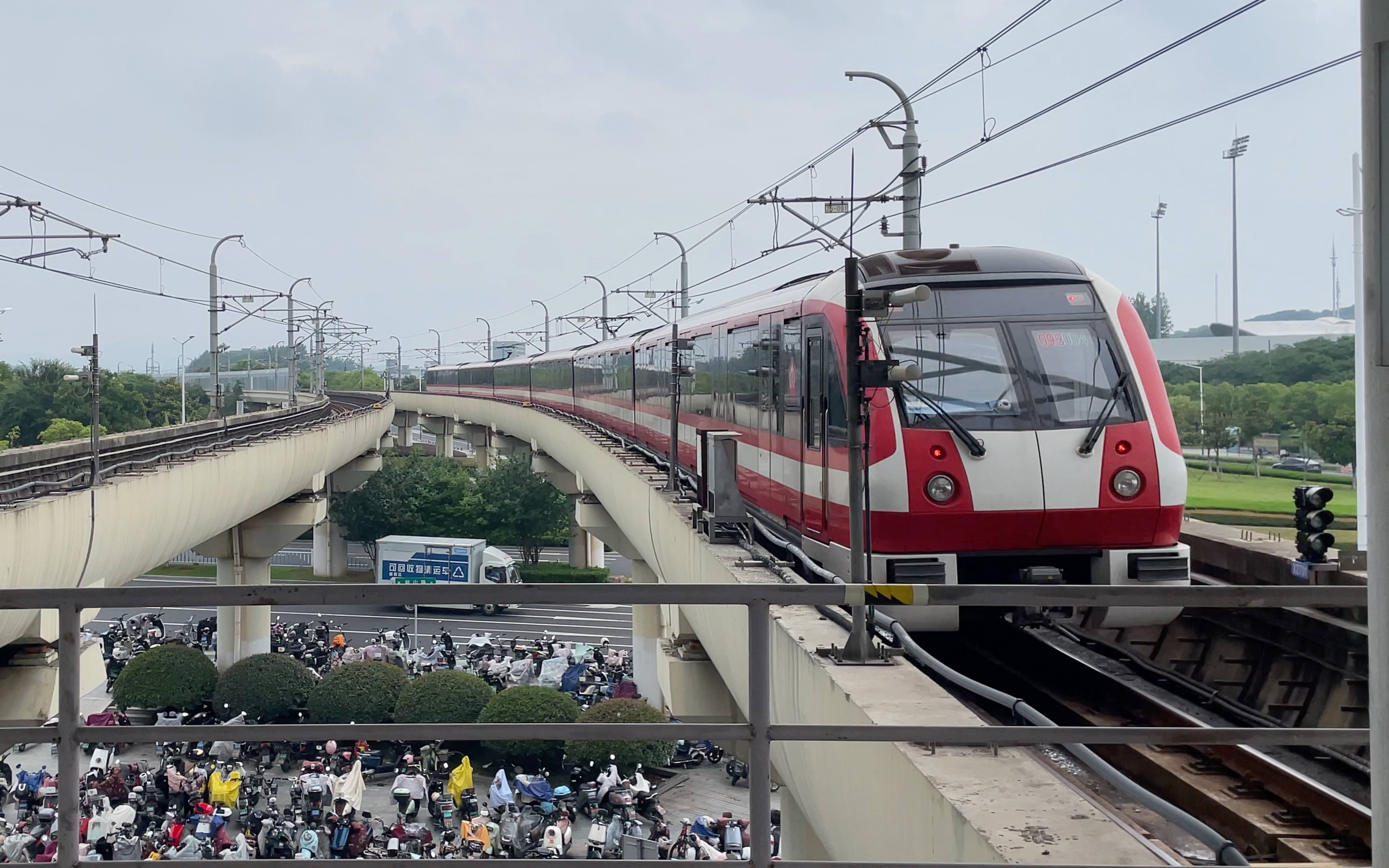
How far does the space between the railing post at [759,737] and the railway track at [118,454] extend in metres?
15.8

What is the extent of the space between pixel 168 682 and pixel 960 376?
21.7ft

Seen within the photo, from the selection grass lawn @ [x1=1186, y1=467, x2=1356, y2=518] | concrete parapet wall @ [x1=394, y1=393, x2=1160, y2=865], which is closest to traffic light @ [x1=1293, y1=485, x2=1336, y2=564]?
concrete parapet wall @ [x1=394, y1=393, x2=1160, y2=865]

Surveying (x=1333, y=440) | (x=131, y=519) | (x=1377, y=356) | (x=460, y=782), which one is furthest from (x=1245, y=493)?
(x=1377, y=356)

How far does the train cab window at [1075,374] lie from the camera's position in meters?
10.1

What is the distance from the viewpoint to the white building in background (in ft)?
157

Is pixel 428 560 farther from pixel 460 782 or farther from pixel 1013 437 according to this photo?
pixel 460 782

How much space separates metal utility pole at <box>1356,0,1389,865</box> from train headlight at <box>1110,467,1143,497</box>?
721 centimetres

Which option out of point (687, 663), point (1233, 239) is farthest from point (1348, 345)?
point (687, 663)

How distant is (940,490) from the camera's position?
32.6 feet

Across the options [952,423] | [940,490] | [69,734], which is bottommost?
[69,734]

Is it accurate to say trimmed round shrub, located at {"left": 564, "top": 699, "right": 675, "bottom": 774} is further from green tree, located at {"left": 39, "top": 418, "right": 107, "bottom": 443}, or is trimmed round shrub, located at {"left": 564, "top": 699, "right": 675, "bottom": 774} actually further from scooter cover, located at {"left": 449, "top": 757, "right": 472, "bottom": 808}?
green tree, located at {"left": 39, "top": 418, "right": 107, "bottom": 443}

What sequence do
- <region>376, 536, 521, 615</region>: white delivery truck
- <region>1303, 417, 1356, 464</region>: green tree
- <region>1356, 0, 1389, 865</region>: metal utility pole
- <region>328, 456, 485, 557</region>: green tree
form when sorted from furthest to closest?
1. <region>328, 456, 485, 557</region>: green tree
2. <region>1303, 417, 1356, 464</region>: green tree
3. <region>376, 536, 521, 615</region>: white delivery truck
4. <region>1356, 0, 1389, 865</region>: metal utility pole

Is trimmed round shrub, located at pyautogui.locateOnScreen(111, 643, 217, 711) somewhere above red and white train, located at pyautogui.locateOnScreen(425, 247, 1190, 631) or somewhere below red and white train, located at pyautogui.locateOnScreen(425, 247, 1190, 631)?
below

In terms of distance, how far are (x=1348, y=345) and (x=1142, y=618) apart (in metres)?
29.8
